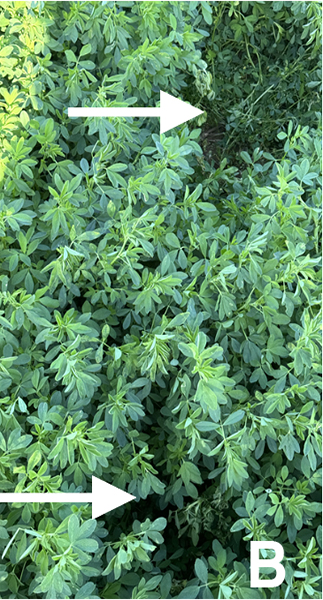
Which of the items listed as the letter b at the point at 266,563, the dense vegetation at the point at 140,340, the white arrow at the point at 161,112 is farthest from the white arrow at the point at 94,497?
the white arrow at the point at 161,112

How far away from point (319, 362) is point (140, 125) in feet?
3.53

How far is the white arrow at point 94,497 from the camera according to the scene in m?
1.68

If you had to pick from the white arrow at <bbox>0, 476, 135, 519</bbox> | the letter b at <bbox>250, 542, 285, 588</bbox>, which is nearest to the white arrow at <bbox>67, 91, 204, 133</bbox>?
the white arrow at <bbox>0, 476, 135, 519</bbox>

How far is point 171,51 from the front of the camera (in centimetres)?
204

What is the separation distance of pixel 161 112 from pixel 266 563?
1627 mm

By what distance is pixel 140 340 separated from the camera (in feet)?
6.53

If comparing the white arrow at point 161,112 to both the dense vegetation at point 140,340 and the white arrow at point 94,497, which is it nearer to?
the dense vegetation at point 140,340

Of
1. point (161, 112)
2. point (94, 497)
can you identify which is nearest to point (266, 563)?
point (94, 497)

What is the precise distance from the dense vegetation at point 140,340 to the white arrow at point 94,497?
3 cm

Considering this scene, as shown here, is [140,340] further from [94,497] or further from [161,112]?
[161,112]

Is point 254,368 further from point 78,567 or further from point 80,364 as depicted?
point 78,567

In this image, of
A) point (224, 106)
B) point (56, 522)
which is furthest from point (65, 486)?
point (224, 106)

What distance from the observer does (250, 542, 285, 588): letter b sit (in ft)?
5.80

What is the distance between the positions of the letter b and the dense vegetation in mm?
24
